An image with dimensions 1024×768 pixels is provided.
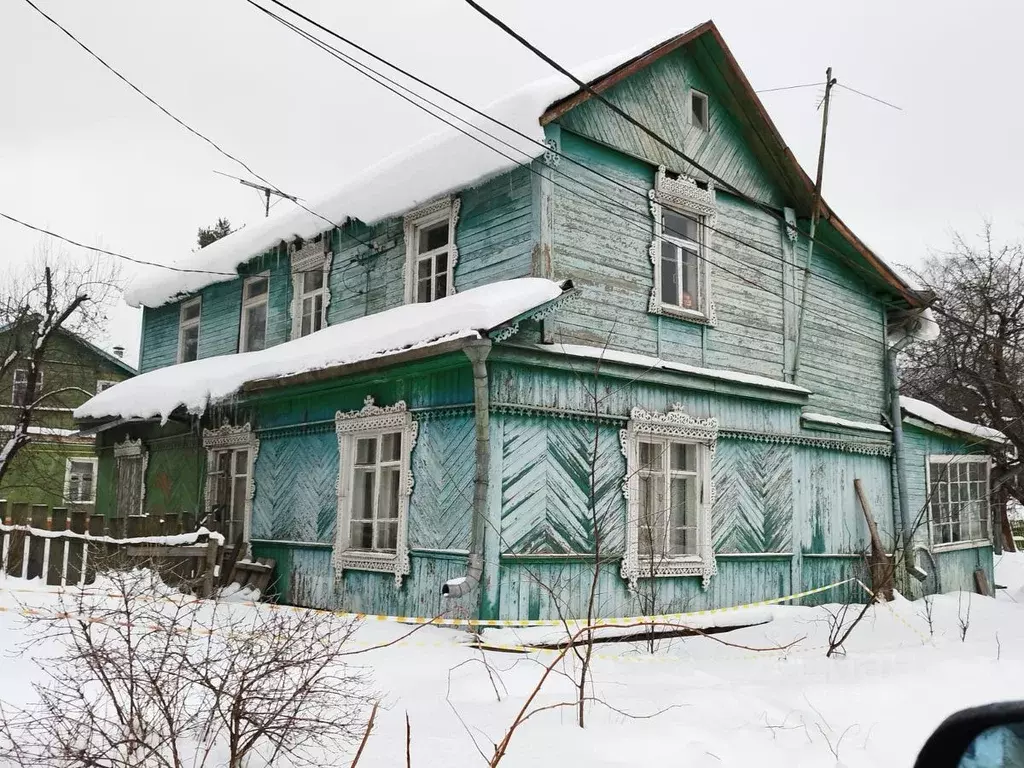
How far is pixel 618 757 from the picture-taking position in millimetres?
5000

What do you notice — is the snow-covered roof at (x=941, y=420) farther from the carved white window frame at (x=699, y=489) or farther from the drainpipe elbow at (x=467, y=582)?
the drainpipe elbow at (x=467, y=582)

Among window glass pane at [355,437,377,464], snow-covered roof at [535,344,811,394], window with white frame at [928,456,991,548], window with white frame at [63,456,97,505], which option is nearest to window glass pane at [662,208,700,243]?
snow-covered roof at [535,344,811,394]

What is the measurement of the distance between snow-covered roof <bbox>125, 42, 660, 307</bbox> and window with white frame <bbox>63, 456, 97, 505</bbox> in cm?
1864

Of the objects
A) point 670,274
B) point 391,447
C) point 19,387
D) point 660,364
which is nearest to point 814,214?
point 670,274

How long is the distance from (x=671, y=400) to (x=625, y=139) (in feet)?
10.9

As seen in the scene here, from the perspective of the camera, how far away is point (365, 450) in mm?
11070

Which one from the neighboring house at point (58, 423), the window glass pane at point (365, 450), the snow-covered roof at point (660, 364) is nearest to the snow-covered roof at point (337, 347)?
the snow-covered roof at point (660, 364)

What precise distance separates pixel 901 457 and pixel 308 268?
10.0 m

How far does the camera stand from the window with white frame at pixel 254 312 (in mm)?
15094

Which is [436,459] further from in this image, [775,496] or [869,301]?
[869,301]

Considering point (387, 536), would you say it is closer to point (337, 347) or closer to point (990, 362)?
point (337, 347)

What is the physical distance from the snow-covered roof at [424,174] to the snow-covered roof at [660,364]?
7.37 ft

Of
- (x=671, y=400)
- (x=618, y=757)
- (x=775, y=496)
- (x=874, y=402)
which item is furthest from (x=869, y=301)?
(x=618, y=757)

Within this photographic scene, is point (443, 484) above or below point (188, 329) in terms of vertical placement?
below
